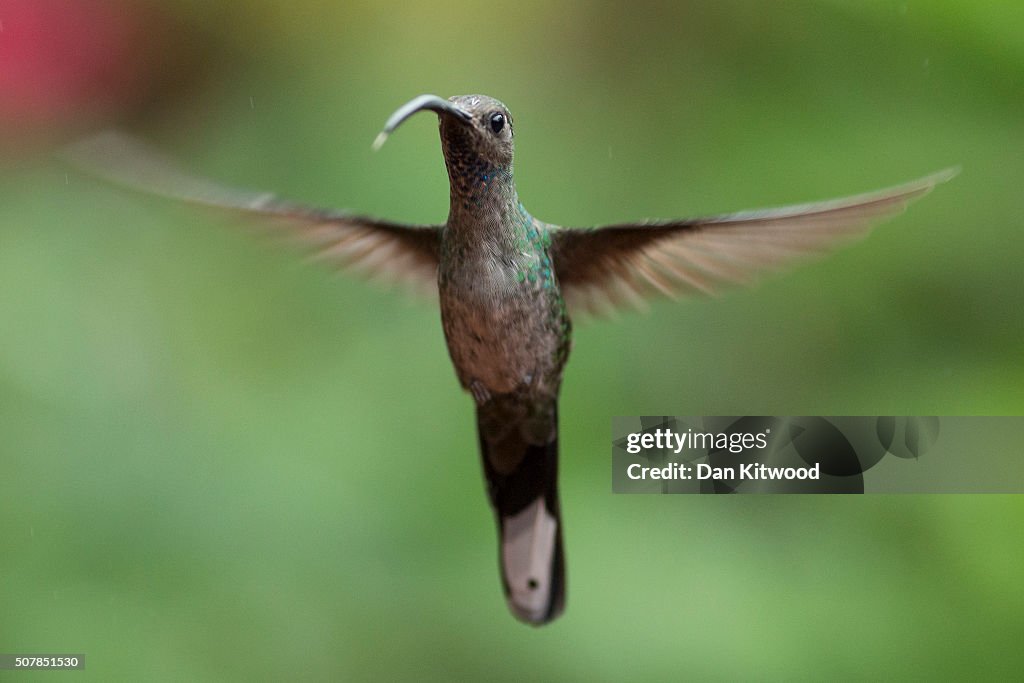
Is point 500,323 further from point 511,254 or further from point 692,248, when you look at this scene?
point 692,248

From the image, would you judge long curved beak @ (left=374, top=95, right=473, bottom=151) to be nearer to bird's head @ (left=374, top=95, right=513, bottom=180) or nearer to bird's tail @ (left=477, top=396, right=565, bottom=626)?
bird's head @ (left=374, top=95, right=513, bottom=180)

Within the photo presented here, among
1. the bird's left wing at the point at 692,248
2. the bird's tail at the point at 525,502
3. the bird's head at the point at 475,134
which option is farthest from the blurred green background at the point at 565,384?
the bird's head at the point at 475,134

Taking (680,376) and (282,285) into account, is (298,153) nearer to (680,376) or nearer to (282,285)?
(282,285)

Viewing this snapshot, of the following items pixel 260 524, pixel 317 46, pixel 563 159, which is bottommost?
pixel 260 524

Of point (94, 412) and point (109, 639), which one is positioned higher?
point (94, 412)

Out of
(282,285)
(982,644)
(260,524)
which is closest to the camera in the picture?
(982,644)

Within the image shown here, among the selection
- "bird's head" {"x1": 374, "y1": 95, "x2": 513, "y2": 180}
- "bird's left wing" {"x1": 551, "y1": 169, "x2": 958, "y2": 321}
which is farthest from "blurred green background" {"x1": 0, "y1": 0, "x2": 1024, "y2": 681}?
"bird's head" {"x1": 374, "y1": 95, "x2": 513, "y2": 180}

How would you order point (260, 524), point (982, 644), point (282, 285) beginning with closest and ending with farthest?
1. point (982, 644)
2. point (260, 524)
3. point (282, 285)

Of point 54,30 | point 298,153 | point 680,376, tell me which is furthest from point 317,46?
point 680,376
